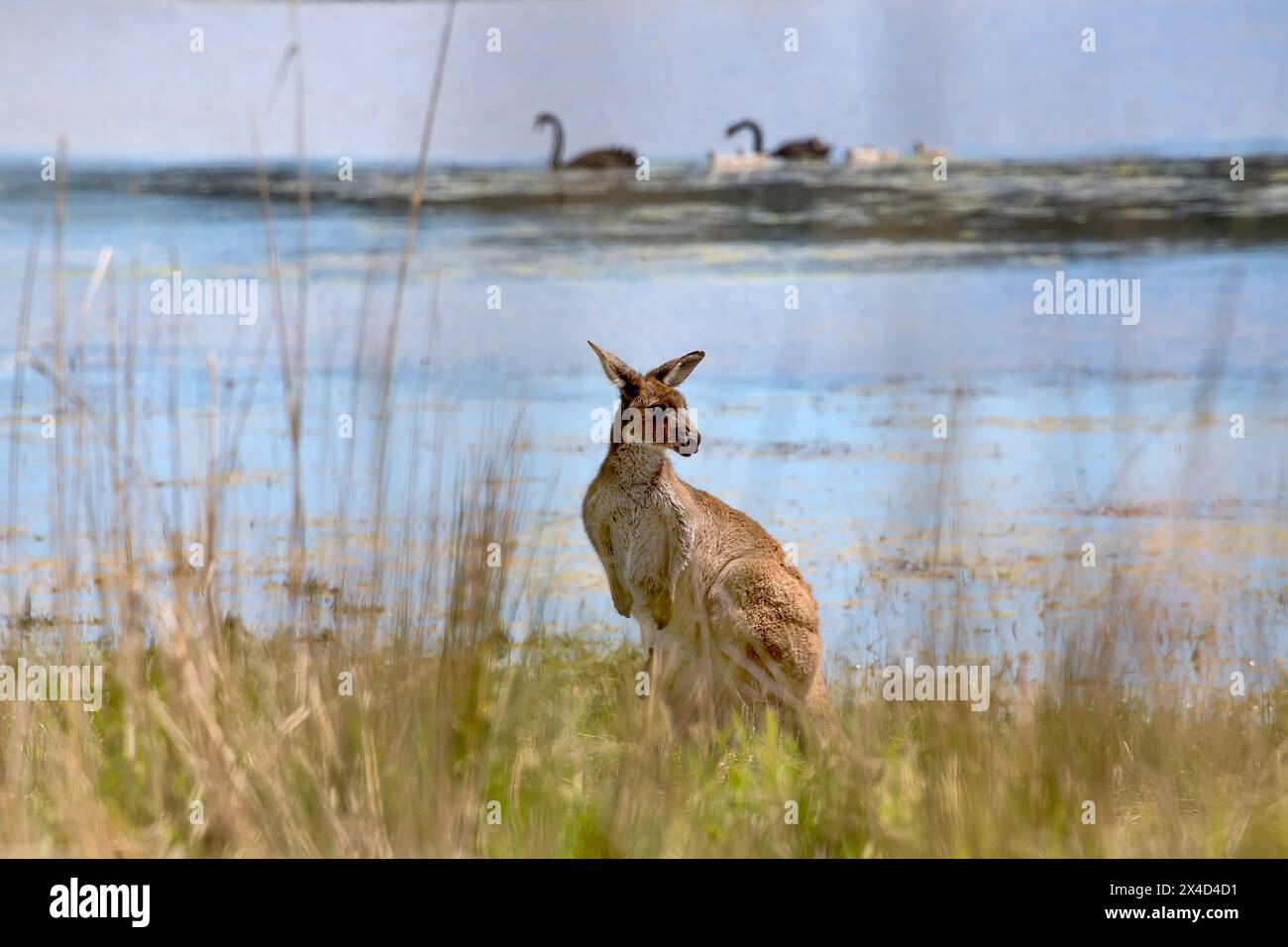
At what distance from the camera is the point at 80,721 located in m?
3.77

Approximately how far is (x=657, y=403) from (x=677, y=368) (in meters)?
0.11

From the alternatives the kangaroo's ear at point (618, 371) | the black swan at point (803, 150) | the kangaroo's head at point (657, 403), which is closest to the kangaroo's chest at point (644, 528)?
the kangaroo's head at point (657, 403)

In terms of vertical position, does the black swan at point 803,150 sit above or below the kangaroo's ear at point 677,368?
above

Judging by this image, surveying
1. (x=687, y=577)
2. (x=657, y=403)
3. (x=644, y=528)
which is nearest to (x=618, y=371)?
(x=657, y=403)

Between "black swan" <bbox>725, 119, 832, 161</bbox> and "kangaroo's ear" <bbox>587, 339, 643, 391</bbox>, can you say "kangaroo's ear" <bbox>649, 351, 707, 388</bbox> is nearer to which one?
"kangaroo's ear" <bbox>587, 339, 643, 391</bbox>

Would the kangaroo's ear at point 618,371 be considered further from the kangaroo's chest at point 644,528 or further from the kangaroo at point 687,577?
the kangaroo's chest at point 644,528

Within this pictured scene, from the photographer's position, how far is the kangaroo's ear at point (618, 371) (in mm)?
3912

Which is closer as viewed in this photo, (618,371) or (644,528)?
(618,371)

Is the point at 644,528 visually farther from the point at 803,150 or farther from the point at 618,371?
the point at 803,150

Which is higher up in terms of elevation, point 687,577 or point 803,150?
point 803,150

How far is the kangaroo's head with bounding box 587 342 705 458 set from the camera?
393 centimetres

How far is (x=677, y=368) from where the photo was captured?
396cm
